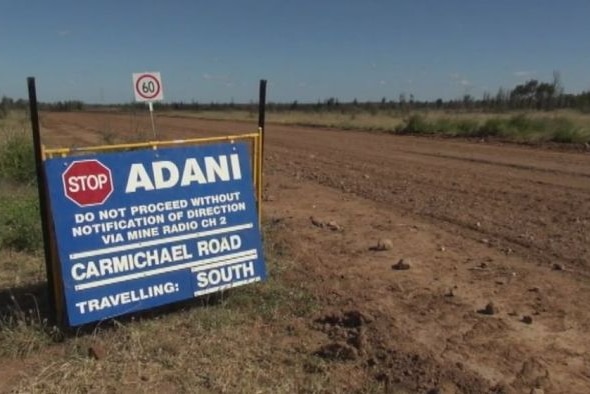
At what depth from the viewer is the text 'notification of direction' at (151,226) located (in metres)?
4.66

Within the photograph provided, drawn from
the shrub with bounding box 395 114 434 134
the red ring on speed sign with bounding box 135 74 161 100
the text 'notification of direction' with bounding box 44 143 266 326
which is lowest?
the shrub with bounding box 395 114 434 134

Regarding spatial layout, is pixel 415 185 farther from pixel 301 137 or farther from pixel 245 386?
pixel 301 137

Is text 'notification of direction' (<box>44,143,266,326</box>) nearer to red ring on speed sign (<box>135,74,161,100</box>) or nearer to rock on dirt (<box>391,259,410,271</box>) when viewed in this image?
rock on dirt (<box>391,259,410,271</box>)

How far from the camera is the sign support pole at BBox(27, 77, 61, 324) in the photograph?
4598 millimetres

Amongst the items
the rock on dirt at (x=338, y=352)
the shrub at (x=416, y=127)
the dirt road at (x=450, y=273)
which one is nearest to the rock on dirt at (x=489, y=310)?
the dirt road at (x=450, y=273)

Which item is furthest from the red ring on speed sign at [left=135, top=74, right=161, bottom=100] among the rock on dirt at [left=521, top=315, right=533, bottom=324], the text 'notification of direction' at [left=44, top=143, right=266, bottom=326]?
the rock on dirt at [left=521, top=315, right=533, bottom=324]

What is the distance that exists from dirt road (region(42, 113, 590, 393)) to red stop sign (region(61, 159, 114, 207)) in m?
1.82

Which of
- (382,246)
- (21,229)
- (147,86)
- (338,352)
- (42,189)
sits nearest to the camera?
(338,352)

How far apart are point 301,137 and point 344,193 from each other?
1556cm

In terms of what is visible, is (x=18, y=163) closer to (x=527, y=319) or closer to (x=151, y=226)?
(x=151, y=226)

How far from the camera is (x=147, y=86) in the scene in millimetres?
11945

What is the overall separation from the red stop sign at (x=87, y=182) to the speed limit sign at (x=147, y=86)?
736 centimetres

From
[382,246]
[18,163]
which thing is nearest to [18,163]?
[18,163]

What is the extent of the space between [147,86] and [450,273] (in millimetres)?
7441
